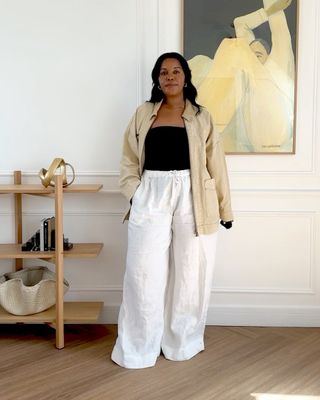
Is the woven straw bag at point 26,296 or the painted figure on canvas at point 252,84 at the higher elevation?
the painted figure on canvas at point 252,84

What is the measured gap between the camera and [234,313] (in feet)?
10.4

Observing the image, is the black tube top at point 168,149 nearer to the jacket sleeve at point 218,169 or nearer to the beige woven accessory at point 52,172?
the jacket sleeve at point 218,169

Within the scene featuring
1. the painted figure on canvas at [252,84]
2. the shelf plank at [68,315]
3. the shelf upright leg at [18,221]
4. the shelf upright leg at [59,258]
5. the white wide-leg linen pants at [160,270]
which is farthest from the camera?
the shelf upright leg at [18,221]

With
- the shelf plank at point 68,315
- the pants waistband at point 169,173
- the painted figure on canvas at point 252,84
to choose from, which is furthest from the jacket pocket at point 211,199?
the shelf plank at point 68,315

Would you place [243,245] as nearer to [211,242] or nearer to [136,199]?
[211,242]

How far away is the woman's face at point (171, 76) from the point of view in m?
2.66

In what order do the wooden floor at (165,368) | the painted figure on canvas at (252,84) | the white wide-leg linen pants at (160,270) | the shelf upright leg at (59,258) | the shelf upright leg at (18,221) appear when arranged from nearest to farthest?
the wooden floor at (165,368), the white wide-leg linen pants at (160,270), the shelf upright leg at (59,258), the painted figure on canvas at (252,84), the shelf upright leg at (18,221)

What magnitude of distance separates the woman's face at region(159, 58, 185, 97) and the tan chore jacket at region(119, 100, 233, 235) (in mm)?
115

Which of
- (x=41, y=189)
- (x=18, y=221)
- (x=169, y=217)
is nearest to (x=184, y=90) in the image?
(x=169, y=217)

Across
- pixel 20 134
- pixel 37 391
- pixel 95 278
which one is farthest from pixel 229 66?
pixel 37 391

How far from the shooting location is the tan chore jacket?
2625 mm

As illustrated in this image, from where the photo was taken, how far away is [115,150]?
310 cm

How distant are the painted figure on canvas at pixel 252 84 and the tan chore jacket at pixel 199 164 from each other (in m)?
0.31

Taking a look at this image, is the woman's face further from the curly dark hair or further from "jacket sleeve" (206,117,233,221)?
"jacket sleeve" (206,117,233,221)
